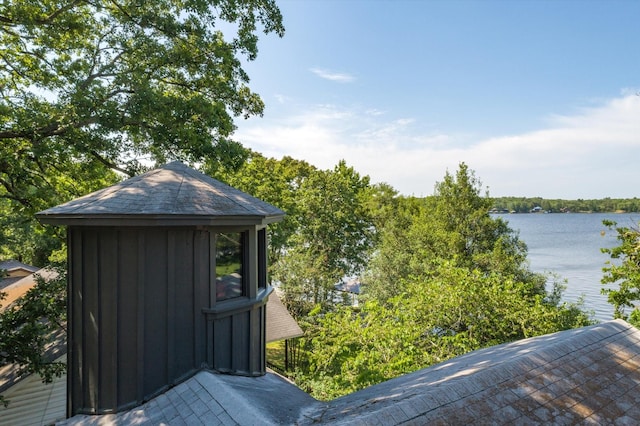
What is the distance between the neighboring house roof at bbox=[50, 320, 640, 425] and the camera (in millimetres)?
2633

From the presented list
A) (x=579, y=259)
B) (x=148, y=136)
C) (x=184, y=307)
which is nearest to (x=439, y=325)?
(x=184, y=307)

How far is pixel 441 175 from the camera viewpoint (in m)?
20.2

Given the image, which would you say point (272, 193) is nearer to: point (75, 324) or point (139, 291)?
point (75, 324)

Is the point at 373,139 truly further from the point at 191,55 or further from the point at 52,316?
the point at 52,316

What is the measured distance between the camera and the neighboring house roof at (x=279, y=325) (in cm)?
1226

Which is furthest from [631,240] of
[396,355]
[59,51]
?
[59,51]

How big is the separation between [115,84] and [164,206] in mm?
6103

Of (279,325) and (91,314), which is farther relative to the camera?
(279,325)

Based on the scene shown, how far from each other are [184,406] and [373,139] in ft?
67.8

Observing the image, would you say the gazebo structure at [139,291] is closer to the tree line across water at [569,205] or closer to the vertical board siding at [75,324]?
the vertical board siding at [75,324]

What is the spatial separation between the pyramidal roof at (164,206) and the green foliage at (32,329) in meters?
4.00

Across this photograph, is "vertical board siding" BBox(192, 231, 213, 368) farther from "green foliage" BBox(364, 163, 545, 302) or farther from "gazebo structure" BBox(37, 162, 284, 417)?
"green foliage" BBox(364, 163, 545, 302)

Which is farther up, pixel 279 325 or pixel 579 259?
pixel 279 325

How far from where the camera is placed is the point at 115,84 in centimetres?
786
